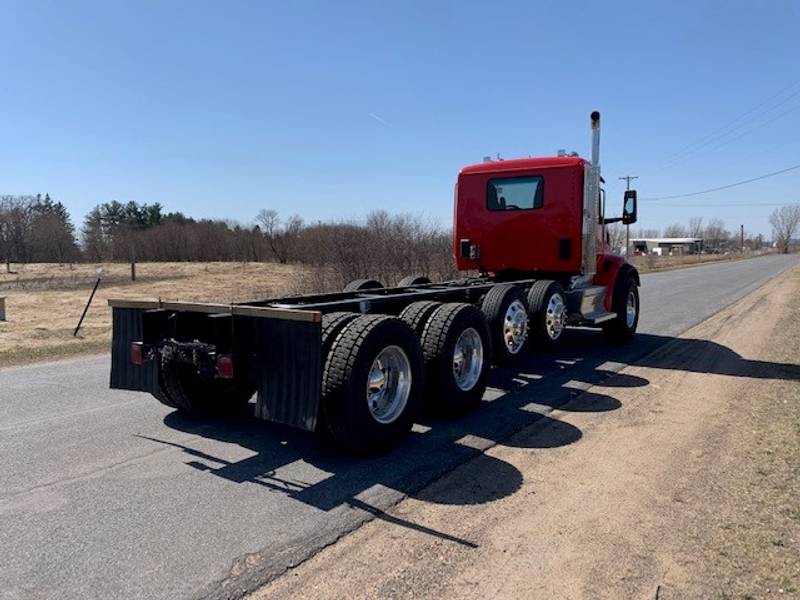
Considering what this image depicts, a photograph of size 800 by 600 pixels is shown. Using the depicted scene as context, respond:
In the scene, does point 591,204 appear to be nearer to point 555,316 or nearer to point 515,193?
point 515,193

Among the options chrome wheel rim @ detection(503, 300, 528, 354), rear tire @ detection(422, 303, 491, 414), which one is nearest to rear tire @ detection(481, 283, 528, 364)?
chrome wheel rim @ detection(503, 300, 528, 354)

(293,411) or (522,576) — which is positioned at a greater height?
(293,411)

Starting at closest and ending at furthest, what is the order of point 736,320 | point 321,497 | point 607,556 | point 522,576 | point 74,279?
point 522,576 < point 607,556 < point 321,497 < point 736,320 < point 74,279

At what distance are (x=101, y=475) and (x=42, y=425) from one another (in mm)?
1603

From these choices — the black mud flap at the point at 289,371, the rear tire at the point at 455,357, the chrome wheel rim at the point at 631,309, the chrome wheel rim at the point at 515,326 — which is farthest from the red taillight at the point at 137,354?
the chrome wheel rim at the point at 631,309

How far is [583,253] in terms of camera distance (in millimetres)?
8898

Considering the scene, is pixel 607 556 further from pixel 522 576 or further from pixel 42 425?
pixel 42 425

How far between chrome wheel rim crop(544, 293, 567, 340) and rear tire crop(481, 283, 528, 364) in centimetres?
69

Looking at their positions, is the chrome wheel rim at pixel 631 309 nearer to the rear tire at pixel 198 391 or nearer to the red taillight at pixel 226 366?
the rear tire at pixel 198 391

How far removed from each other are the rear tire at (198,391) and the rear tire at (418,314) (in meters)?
1.68

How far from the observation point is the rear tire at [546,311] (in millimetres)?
7992

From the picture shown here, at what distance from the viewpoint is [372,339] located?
442 cm

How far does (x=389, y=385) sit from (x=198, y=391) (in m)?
1.91

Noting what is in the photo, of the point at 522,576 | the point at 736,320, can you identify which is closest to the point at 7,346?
the point at 522,576
